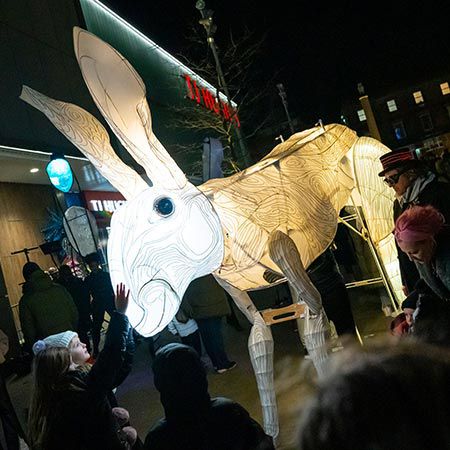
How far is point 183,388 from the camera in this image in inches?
85.3

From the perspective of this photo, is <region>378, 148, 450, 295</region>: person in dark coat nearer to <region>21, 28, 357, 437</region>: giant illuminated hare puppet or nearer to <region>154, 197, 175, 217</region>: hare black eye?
<region>21, 28, 357, 437</region>: giant illuminated hare puppet

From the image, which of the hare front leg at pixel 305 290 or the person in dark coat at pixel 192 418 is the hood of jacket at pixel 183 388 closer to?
the person in dark coat at pixel 192 418

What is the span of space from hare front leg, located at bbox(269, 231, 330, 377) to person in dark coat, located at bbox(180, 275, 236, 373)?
3.02 meters

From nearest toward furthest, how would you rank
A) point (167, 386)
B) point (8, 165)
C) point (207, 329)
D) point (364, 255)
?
point (167, 386) < point (207, 329) < point (364, 255) < point (8, 165)

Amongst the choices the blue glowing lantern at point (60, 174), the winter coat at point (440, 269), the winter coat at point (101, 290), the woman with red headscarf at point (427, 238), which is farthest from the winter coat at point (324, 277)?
the blue glowing lantern at point (60, 174)

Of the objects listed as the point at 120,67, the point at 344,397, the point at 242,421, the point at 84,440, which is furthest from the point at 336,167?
the point at 344,397

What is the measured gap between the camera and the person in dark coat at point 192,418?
215 centimetres

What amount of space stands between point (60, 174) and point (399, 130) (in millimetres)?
53456

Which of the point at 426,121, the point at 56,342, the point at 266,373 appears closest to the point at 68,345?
the point at 56,342

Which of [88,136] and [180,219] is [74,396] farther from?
[88,136]

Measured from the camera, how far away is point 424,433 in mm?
779

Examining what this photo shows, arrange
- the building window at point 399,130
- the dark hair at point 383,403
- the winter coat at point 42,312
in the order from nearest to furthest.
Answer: the dark hair at point 383,403
the winter coat at point 42,312
the building window at point 399,130

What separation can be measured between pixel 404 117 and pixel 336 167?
5455 cm

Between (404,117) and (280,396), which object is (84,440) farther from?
(404,117)
